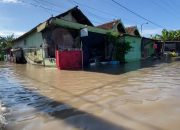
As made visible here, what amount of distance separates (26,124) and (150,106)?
10.2ft

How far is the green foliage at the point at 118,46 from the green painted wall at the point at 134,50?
3.13ft

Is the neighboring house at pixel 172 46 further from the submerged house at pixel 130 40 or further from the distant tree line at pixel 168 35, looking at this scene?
the submerged house at pixel 130 40

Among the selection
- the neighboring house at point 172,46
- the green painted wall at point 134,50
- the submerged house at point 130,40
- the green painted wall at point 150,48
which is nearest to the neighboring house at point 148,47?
the green painted wall at point 150,48

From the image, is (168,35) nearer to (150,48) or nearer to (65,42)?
(150,48)

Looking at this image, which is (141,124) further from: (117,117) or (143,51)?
(143,51)

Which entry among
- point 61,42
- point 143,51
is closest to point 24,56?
point 61,42

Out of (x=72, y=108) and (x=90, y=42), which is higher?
(x=90, y=42)

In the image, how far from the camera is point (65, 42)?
20031mm

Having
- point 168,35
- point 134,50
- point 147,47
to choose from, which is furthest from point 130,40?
point 168,35

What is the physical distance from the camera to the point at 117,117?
5.36 metres

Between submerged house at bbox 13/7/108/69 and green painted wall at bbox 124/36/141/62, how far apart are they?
2.58 metres

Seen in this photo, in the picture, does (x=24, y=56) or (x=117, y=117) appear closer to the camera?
(x=117, y=117)

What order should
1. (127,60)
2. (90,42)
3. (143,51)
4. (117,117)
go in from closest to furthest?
1. (117,117)
2. (90,42)
3. (127,60)
4. (143,51)

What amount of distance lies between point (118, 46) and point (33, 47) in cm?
844
